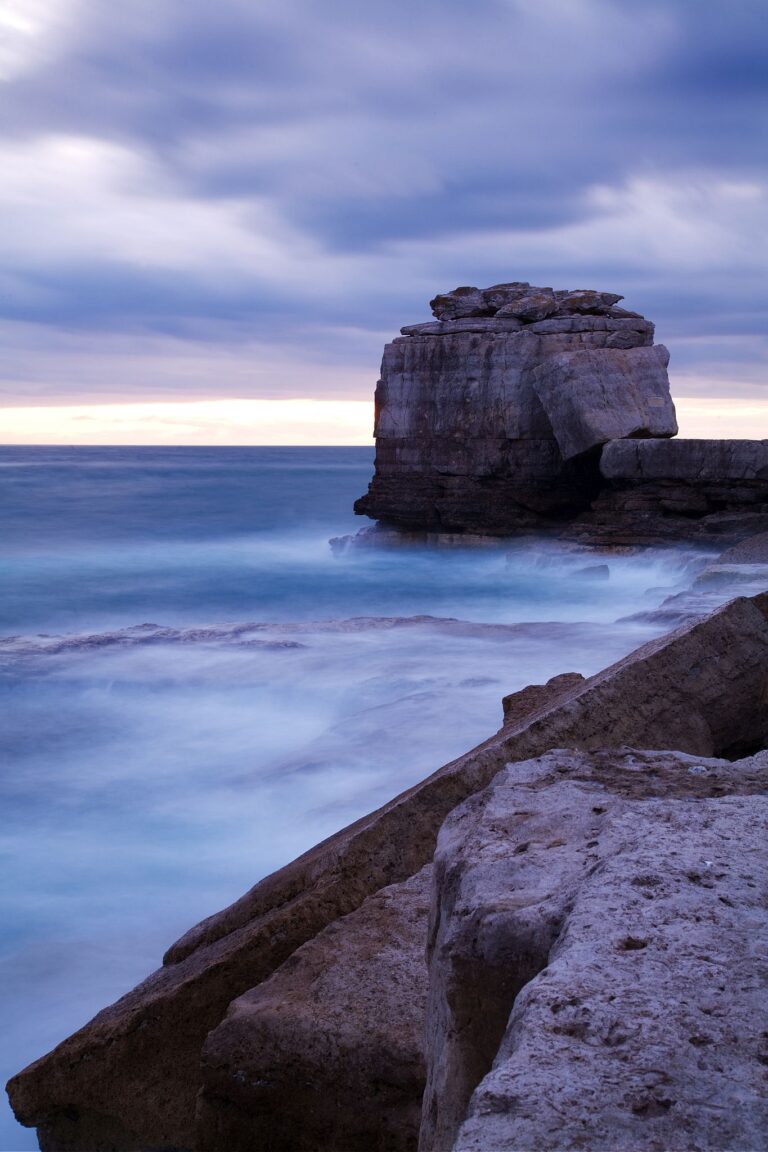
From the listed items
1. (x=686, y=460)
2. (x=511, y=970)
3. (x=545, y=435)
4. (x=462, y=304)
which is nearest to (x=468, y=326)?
(x=462, y=304)

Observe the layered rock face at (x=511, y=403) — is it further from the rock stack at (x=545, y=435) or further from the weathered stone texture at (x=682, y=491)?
the weathered stone texture at (x=682, y=491)

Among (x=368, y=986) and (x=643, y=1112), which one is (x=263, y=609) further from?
(x=643, y=1112)

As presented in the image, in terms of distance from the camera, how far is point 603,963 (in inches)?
62.8

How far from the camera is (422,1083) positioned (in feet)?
8.14

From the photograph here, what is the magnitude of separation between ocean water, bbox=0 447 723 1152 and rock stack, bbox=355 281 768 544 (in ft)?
2.94

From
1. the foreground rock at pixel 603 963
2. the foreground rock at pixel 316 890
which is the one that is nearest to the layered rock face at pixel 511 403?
the foreground rock at pixel 316 890

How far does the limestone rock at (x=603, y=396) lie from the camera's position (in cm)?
1817

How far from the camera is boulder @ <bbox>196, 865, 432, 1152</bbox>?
2520 millimetres

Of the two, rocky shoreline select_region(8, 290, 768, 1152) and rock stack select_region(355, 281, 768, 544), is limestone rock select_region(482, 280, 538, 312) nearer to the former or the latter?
rock stack select_region(355, 281, 768, 544)

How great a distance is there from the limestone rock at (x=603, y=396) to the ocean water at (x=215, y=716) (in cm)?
219

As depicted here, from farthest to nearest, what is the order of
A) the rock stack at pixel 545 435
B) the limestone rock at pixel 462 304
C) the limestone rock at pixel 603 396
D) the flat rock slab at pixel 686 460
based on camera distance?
1. the limestone rock at pixel 462 304
2. the limestone rock at pixel 603 396
3. the rock stack at pixel 545 435
4. the flat rock slab at pixel 686 460


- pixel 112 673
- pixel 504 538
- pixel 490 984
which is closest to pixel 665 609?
pixel 112 673

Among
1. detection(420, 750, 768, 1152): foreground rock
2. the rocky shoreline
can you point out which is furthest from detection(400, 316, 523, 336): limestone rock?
detection(420, 750, 768, 1152): foreground rock

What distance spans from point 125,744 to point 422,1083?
739 centimetres
